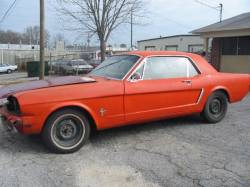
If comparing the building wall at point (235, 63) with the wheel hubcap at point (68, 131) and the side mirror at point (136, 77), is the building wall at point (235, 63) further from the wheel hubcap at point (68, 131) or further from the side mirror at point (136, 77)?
the wheel hubcap at point (68, 131)

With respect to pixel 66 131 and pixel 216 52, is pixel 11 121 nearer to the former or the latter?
pixel 66 131

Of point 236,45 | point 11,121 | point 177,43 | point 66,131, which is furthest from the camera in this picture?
point 177,43

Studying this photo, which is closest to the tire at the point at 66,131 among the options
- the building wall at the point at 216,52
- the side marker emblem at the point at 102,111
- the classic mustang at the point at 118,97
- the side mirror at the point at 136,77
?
the classic mustang at the point at 118,97

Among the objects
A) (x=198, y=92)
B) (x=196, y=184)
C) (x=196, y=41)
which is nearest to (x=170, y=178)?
(x=196, y=184)

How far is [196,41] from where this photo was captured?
116ft

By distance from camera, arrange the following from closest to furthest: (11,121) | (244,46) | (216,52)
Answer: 1. (11,121)
2. (244,46)
3. (216,52)

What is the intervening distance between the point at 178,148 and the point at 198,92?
5.06ft

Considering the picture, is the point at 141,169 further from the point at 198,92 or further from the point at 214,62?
the point at 214,62

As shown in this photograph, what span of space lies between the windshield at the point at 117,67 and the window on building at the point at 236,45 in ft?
40.6

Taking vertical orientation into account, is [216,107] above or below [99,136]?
above

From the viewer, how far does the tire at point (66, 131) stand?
486cm

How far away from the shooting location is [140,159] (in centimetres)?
470

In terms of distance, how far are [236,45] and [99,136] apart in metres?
13.7

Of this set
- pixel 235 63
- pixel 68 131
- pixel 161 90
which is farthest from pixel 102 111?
pixel 235 63
